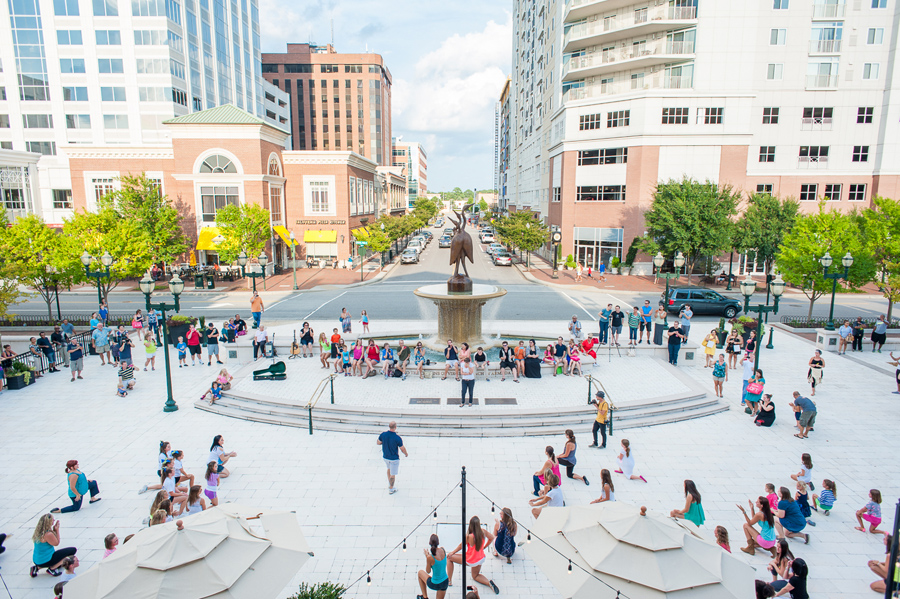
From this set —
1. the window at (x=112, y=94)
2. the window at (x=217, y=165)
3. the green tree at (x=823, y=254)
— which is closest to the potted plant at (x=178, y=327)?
the window at (x=217, y=165)

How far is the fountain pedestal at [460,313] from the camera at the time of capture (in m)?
18.8

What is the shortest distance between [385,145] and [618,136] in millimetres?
83553

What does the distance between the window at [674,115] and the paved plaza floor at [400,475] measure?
31843 millimetres

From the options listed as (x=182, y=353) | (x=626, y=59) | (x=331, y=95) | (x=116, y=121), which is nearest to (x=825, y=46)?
(x=626, y=59)

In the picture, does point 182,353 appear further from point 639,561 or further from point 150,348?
point 639,561

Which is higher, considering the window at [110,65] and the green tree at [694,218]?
the window at [110,65]

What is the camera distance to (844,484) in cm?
1114

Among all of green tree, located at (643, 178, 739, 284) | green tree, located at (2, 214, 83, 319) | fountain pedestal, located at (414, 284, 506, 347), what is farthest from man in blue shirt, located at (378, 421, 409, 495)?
green tree, located at (643, 178, 739, 284)

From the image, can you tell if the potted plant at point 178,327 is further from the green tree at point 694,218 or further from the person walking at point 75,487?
the green tree at point 694,218

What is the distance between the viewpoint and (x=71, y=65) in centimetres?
5241

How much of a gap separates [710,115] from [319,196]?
3511 centimetres

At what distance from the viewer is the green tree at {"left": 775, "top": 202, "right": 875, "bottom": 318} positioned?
2502 centimetres

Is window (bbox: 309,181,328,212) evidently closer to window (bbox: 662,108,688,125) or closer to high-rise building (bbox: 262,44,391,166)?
window (bbox: 662,108,688,125)

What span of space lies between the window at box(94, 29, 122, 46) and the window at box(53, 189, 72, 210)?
15.4 meters
